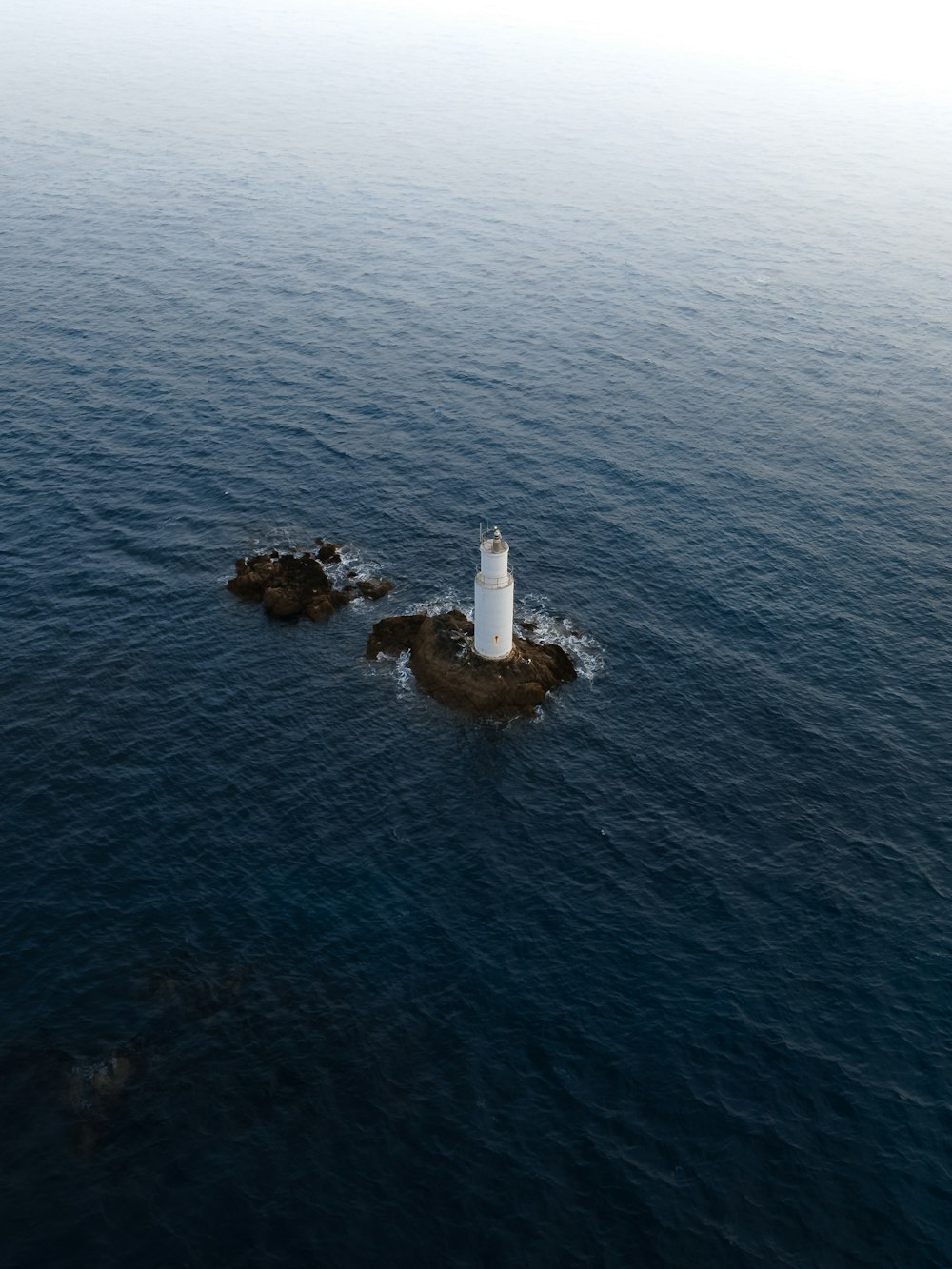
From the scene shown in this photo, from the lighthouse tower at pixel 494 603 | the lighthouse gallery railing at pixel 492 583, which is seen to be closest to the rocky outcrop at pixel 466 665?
the lighthouse tower at pixel 494 603

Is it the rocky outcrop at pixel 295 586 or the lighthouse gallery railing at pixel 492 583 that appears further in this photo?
the rocky outcrop at pixel 295 586

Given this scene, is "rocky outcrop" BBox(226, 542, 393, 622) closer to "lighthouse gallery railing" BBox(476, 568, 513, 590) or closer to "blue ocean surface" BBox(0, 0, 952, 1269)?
"blue ocean surface" BBox(0, 0, 952, 1269)

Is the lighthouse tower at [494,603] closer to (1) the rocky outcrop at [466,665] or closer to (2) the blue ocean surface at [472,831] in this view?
(1) the rocky outcrop at [466,665]

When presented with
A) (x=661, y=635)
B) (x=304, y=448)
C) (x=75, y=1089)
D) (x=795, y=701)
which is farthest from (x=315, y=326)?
(x=75, y=1089)

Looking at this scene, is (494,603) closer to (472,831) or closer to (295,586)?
(472,831)

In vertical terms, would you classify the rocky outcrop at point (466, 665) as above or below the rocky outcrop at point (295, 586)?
below
